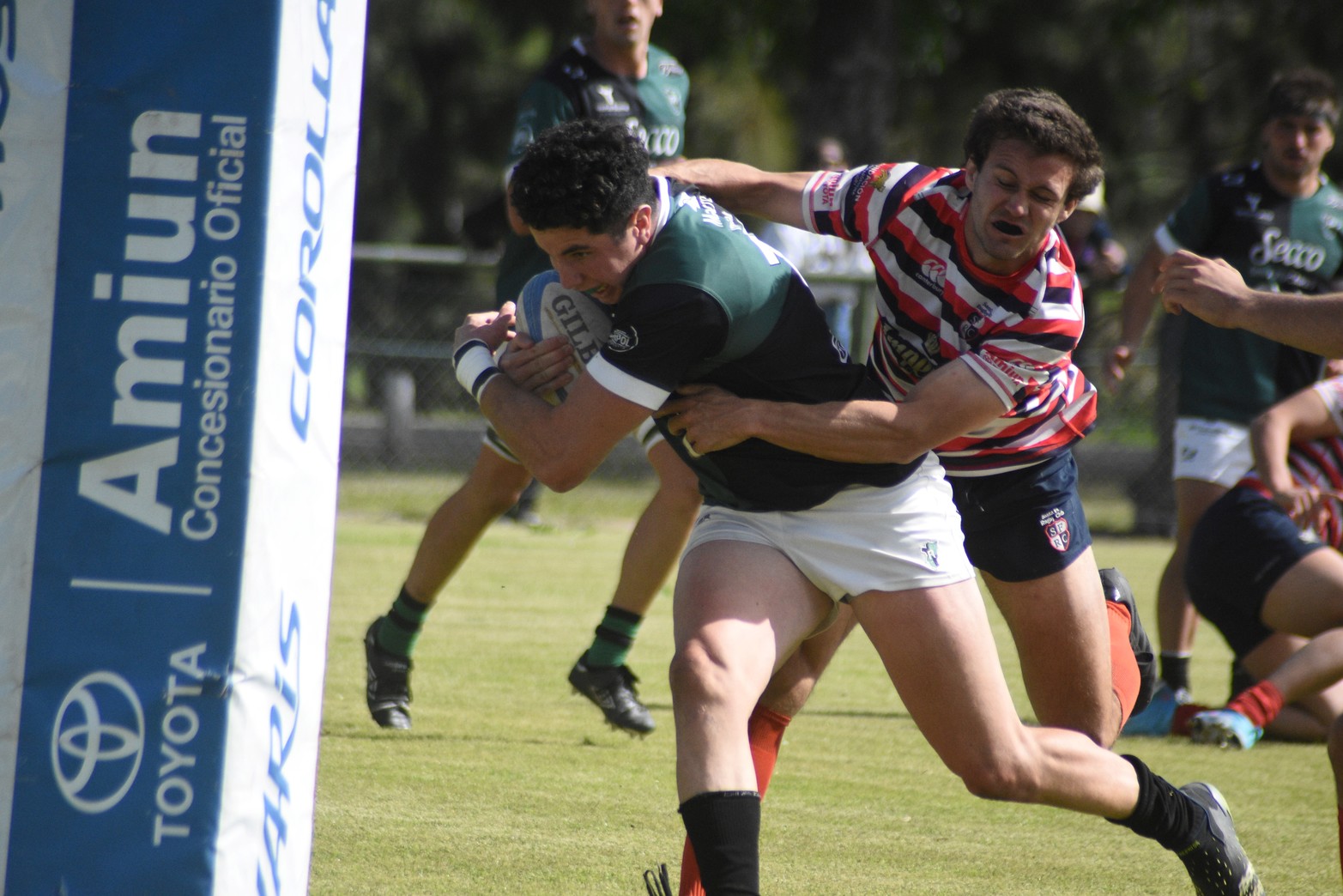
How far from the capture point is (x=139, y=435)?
2.45m

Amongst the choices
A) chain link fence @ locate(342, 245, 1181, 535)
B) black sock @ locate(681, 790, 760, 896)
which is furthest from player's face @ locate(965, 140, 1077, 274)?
chain link fence @ locate(342, 245, 1181, 535)

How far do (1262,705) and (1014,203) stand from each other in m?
2.47

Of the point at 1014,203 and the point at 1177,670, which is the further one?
the point at 1177,670

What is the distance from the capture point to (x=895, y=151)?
22859mm

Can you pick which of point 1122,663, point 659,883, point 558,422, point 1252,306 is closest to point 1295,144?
point 1122,663

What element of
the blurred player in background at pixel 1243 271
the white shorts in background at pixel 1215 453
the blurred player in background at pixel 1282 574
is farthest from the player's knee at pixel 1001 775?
the white shorts in background at pixel 1215 453

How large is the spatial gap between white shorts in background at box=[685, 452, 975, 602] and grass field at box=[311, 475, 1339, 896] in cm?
81

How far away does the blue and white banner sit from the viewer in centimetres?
242

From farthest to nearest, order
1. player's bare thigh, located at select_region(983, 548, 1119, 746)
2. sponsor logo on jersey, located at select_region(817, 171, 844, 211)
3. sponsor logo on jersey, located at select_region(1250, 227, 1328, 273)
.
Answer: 1. sponsor logo on jersey, located at select_region(1250, 227, 1328, 273)
2. player's bare thigh, located at select_region(983, 548, 1119, 746)
3. sponsor logo on jersey, located at select_region(817, 171, 844, 211)

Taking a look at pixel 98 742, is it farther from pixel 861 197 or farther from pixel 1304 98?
pixel 1304 98

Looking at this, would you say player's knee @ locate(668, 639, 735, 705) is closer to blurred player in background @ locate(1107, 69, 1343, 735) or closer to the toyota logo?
the toyota logo

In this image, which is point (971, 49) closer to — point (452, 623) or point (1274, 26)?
point (1274, 26)

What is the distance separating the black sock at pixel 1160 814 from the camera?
10.5 ft

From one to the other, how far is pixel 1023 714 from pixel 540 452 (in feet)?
10.2
